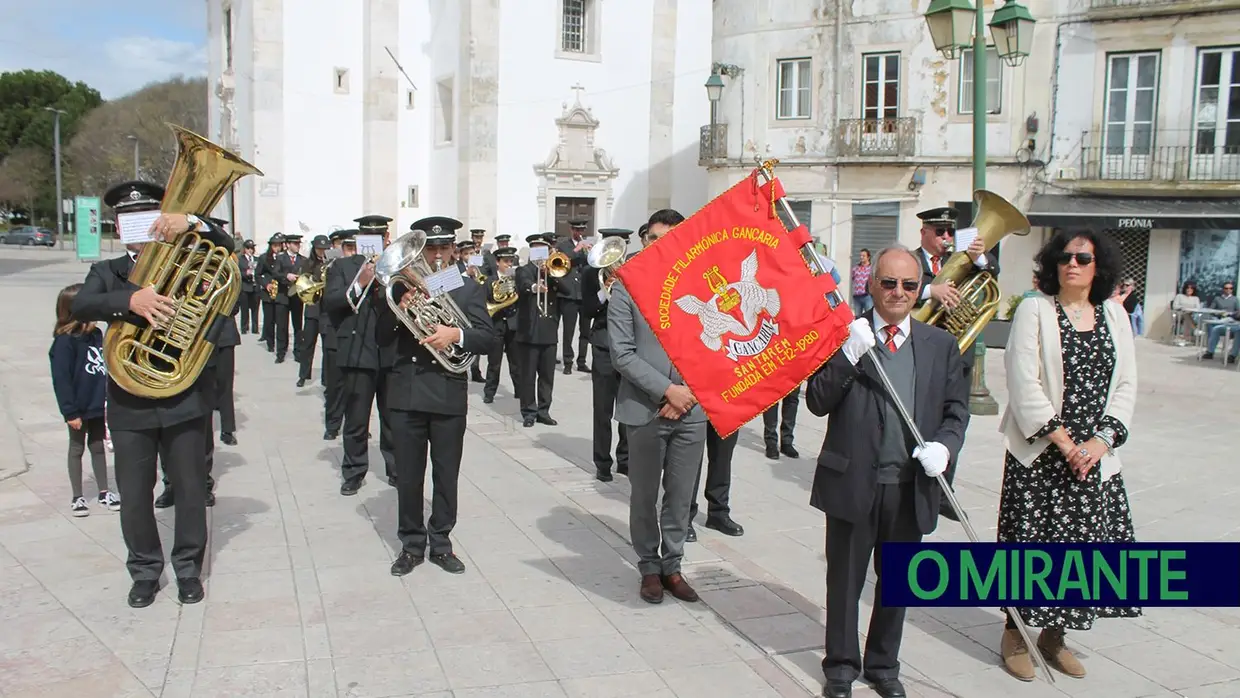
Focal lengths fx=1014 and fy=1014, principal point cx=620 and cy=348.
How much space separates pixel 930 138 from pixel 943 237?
1680 cm

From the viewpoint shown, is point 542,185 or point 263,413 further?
point 542,185

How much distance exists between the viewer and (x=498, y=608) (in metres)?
5.41

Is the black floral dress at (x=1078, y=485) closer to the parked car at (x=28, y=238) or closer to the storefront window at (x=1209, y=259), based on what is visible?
the storefront window at (x=1209, y=259)

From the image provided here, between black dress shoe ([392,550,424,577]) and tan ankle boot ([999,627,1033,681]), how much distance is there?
3234 millimetres

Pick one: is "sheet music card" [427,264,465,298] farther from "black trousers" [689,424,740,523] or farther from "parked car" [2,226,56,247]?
"parked car" [2,226,56,247]

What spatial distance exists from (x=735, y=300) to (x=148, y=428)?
3.11 m

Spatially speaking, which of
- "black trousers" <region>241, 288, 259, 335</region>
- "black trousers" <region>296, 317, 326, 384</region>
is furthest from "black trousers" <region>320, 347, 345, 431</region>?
"black trousers" <region>241, 288, 259, 335</region>

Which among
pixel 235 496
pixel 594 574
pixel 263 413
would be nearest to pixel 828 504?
pixel 594 574

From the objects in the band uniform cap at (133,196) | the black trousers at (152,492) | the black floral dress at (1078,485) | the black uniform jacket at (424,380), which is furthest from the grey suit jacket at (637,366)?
the band uniform cap at (133,196)

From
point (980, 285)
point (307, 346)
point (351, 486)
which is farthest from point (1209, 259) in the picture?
point (351, 486)

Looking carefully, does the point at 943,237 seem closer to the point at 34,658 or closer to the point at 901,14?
the point at 34,658

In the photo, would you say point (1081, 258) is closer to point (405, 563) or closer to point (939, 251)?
point (939, 251)

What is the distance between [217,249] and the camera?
5.41m

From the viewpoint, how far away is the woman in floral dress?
15.4 ft
